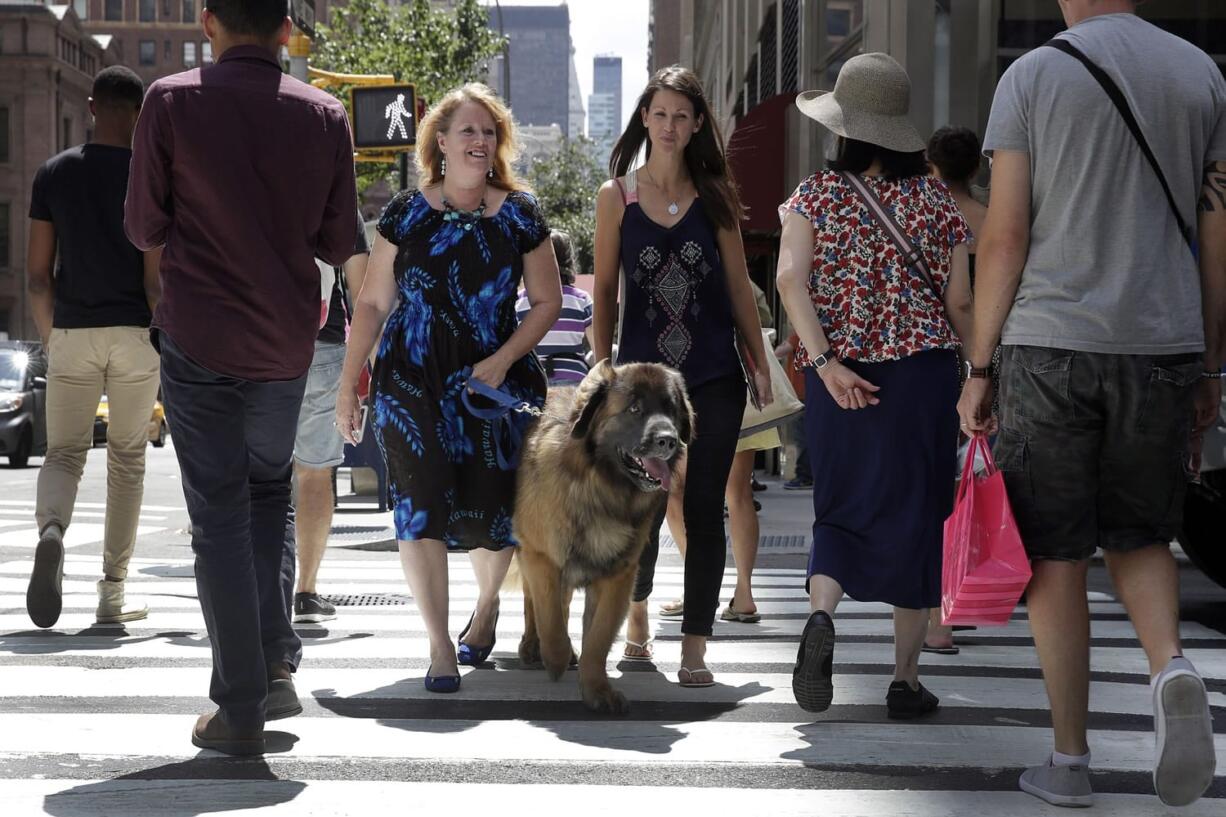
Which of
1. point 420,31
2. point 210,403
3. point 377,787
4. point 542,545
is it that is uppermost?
point 420,31

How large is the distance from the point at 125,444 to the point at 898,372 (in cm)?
357

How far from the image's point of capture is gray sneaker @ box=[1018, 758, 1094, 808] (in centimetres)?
419

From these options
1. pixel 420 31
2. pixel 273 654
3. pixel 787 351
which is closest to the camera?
pixel 273 654

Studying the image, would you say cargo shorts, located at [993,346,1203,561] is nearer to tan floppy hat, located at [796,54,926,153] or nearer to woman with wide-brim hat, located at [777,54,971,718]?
woman with wide-brim hat, located at [777,54,971,718]

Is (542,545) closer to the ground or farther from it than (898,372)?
closer to the ground

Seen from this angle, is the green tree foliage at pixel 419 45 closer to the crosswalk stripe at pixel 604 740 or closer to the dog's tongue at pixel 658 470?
the dog's tongue at pixel 658 470

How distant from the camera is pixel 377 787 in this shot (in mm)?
4340

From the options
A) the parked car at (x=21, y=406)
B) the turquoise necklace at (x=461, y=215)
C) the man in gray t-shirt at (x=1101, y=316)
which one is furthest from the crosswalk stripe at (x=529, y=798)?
the parked car at (x=21, y=406)

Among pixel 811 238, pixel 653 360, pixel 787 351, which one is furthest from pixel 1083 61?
pixel 787 351

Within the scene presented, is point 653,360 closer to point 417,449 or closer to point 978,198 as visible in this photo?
point 417,449

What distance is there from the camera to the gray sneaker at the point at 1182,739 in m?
3.84

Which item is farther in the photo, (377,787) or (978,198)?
(978,198)

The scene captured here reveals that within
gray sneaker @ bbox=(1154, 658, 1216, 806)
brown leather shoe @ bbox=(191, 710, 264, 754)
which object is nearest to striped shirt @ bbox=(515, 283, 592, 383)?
brown leather shoe @ bbox=(191, 710, 264, 754)

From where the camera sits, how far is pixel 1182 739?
3879mm
